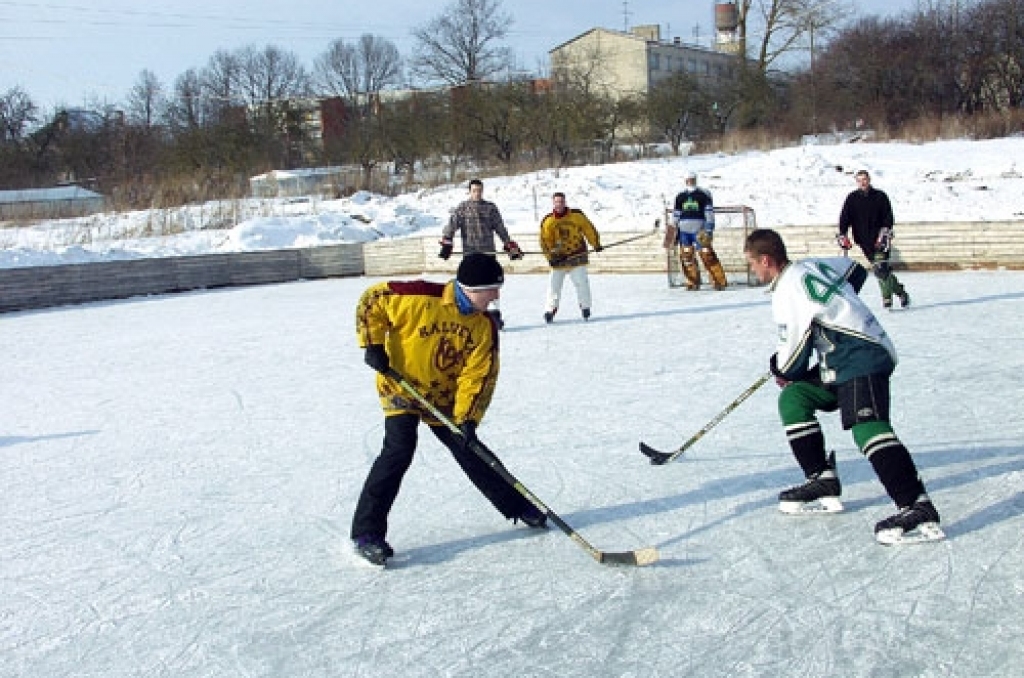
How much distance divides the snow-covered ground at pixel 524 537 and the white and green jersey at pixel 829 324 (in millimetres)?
696

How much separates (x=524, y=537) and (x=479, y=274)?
1.15m

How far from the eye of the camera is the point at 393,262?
A: 1722 centimetres

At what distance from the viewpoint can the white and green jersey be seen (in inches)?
135

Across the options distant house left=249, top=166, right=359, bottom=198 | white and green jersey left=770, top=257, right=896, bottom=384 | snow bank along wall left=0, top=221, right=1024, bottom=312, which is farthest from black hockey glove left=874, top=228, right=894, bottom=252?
distant house left=249, top=166, right=359, bottom=198

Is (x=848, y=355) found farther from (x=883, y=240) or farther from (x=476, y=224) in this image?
(x=476, y=224)

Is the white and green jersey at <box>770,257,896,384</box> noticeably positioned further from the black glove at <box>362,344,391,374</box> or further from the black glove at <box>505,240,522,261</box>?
the black glove at <box>505,240,522,261</box>

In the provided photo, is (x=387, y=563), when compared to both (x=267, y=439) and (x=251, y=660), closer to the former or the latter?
(x=251, y=660)

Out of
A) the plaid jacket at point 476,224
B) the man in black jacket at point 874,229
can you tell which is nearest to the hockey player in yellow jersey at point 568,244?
the plaid jacket at point 476,224

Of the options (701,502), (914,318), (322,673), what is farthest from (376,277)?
(322,673)

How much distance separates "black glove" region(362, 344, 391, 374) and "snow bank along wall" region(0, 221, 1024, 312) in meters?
8.65

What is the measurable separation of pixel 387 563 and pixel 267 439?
2.35m

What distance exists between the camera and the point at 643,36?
51.8m

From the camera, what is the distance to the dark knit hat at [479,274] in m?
3.46

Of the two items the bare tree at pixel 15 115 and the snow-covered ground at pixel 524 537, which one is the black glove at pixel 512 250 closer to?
the snow-covered ground at pixel 524 537
